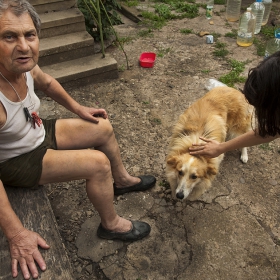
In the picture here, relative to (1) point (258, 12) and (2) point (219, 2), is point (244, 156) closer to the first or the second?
(1) point (258, 12)

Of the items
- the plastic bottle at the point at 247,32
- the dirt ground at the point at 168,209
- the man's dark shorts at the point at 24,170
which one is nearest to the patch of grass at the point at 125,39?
the dirt ground at the point at 168,209

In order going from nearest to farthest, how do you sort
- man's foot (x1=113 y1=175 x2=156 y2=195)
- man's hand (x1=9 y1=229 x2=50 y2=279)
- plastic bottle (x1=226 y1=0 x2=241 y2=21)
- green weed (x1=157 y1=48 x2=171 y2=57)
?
man's hand (x1=9 y1=229 x2=50 y2=279)
man's foot (x1=113 y1=175 x2=156 y2=195)
green weed (x1=157 y1=48 x2=171 y2=57)
plastic bottle (x1=226 y1=0 x2=241 y2=21)

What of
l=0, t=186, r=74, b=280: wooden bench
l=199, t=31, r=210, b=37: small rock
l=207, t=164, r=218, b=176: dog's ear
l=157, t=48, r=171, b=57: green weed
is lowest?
l=157, t=48, r=171, b=57: green weed

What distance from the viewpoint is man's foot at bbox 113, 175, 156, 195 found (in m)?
2.69

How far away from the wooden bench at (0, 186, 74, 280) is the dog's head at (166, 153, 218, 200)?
1141 mm

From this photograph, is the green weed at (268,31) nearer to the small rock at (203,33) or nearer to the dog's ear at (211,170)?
the small rock at (203,33)

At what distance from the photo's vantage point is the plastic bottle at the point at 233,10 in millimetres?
6043

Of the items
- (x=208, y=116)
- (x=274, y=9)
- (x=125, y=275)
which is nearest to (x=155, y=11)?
(x=274, y=9)

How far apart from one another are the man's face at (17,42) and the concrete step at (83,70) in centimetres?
232

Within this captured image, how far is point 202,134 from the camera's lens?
2689 mm

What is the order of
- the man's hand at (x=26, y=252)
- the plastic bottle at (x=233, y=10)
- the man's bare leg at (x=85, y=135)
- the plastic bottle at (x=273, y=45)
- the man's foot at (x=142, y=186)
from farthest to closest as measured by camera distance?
the plastic bottle at (x=233, y=10), the plastic bottle at (x=273, y=45), the man's foot at (x=142, y=186), the man's bare leg at (x=85, y=135), the man's hand at (x=26, y=252)

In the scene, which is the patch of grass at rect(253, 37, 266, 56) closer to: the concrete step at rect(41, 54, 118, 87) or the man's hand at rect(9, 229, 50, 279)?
the concrete step at rect(41, 54, 118, 87)

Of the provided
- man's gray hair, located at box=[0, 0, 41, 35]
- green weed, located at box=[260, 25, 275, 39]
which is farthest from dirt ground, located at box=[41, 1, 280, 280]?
green weed, located at box=[260, 25, 275, 39]

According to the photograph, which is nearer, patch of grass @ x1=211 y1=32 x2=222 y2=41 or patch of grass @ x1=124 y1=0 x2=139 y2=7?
patch of grass @ x1=211 y1=32 x2=222 y2=41
